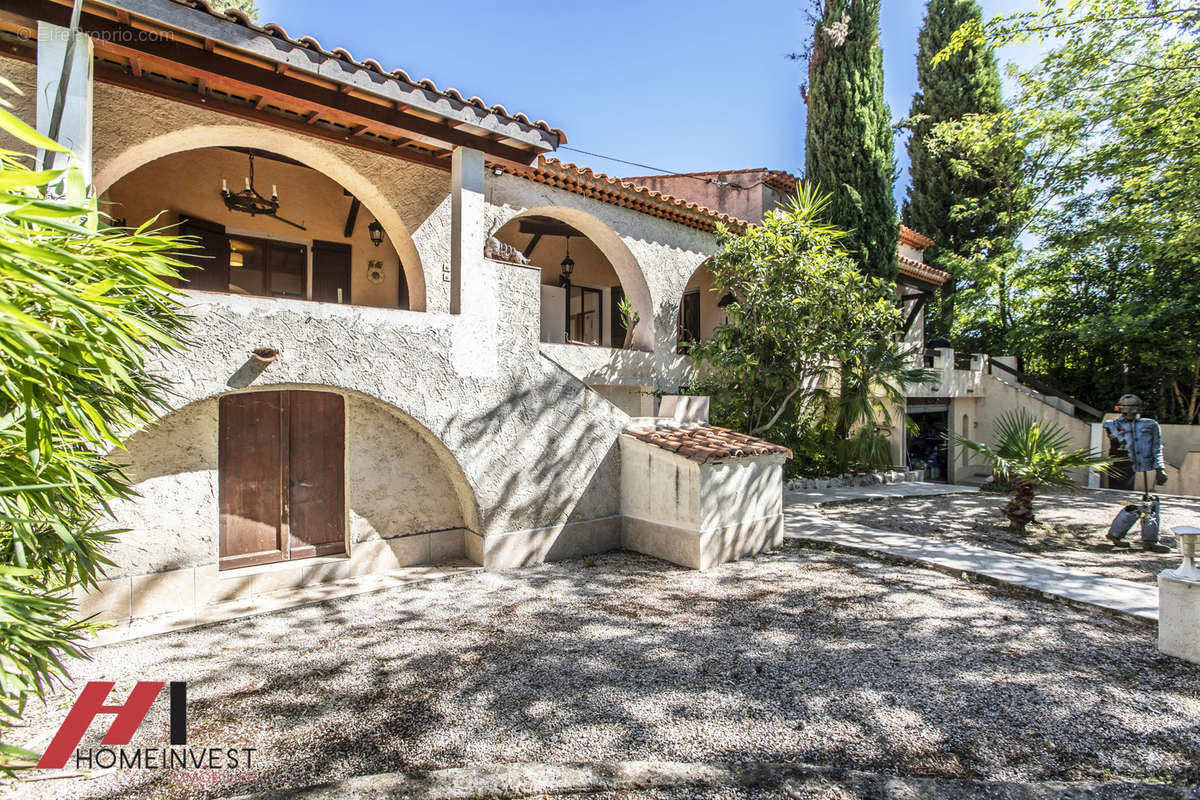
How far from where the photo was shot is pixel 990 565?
6879 millimetres

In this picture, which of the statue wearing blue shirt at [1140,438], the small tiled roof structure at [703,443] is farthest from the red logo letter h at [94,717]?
the statue wearing blue shirt at [1140,438]

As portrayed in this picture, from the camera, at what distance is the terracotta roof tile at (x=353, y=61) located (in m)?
4.88

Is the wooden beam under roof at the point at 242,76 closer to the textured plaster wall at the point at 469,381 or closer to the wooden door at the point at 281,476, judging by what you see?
the textured plaster wall at the point at 469,381

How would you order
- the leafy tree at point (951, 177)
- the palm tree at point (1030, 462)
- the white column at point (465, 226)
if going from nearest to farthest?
→ the white column at point (465, 226) < the palm tree at point (1030, 462) < the leafy tree at point (951, 177)

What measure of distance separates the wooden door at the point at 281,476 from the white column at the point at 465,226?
186cm

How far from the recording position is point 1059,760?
3303mm

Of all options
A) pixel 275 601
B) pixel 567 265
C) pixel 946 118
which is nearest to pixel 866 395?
pixel 567 265

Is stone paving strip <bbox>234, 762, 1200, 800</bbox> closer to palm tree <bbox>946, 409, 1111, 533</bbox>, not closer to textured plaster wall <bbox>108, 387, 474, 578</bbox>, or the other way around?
textured plaster wall <bbox>108, 387, 474, 578</bbox>

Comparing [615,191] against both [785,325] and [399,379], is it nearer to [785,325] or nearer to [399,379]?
[785,325]

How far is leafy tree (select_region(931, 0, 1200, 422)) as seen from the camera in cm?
1032

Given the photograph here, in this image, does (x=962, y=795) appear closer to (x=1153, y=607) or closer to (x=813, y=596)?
(x=813, y=596)

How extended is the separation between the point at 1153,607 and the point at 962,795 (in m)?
4.16

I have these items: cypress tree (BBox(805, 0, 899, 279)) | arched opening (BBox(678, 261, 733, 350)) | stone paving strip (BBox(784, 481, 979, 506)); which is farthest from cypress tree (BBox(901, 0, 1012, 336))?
arched opening (BBox(678, 261, 733, 350))

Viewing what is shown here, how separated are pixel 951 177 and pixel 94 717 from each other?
28883 millimetres
